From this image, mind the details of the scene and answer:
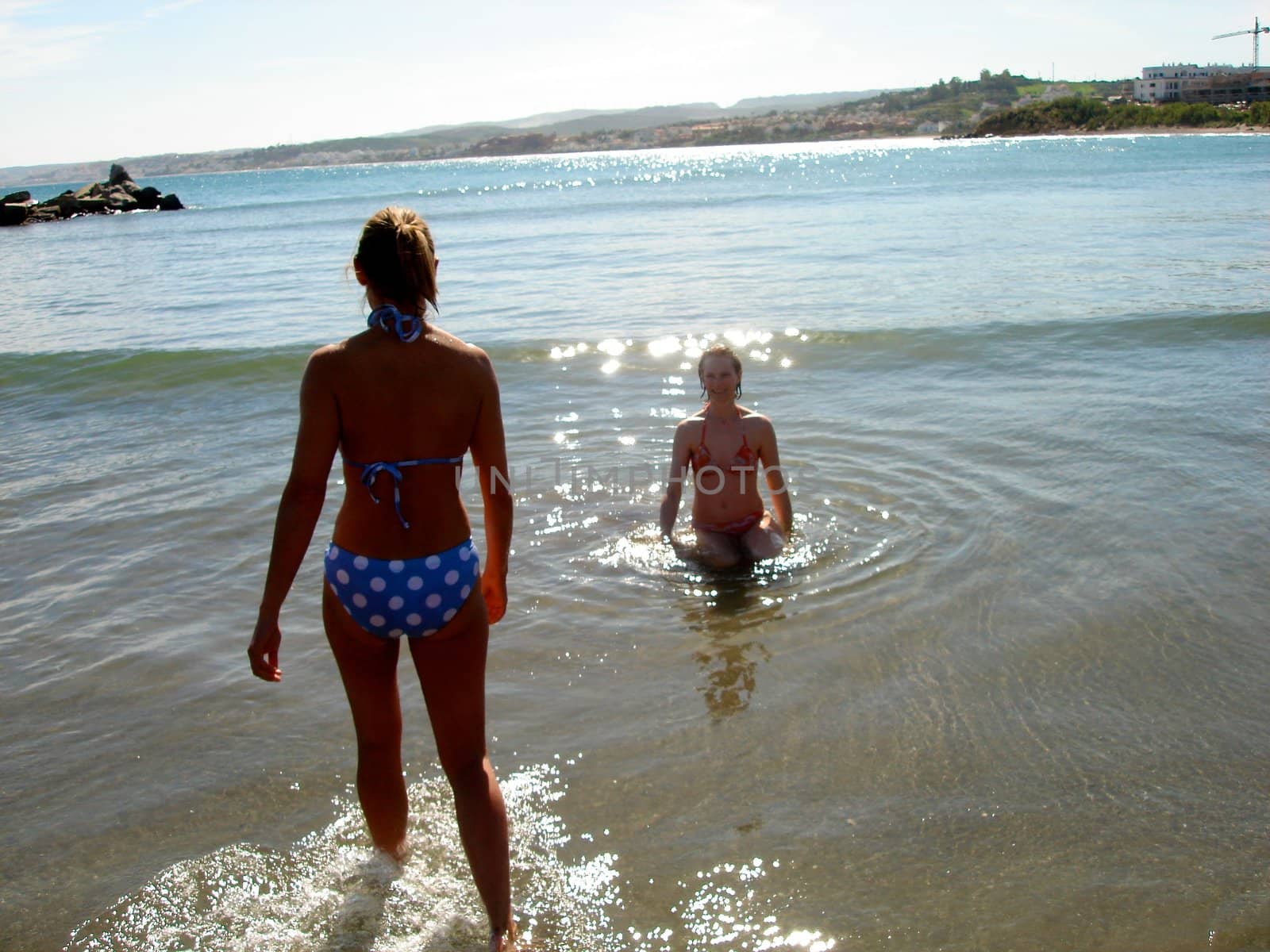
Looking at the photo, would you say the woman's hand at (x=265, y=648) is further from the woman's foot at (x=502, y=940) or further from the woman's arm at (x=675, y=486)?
the woman's arm at (x=675, y=486)

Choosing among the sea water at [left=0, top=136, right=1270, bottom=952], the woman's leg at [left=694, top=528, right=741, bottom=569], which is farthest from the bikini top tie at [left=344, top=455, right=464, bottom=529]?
the woman's leg at [left=694, top=528, right=741, bottom=569]

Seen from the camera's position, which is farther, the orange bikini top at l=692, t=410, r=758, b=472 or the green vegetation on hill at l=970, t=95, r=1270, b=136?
the green vegetation on hill at l=970, t=95, r=1270, b=136

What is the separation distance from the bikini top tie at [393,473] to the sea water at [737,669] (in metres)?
1.34

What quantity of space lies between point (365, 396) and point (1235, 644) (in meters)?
3.98

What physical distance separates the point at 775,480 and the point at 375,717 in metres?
3.52

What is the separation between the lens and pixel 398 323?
2.83 m

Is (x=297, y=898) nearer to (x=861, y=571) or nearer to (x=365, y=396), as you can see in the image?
(x=365, y=396)

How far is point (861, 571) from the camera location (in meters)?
5.81

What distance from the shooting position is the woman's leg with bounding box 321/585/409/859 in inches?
120

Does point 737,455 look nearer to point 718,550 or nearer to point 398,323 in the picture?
point 718,550

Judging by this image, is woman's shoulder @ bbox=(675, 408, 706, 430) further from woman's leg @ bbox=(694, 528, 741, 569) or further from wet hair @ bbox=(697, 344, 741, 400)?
woman's leg @ bbox=(694, 528, 741, 569)

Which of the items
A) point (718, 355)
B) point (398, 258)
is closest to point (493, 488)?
point (398, 258)

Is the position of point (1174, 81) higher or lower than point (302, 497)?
higher

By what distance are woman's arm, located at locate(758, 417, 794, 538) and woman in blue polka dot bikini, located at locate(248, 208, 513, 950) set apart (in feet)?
10.8
